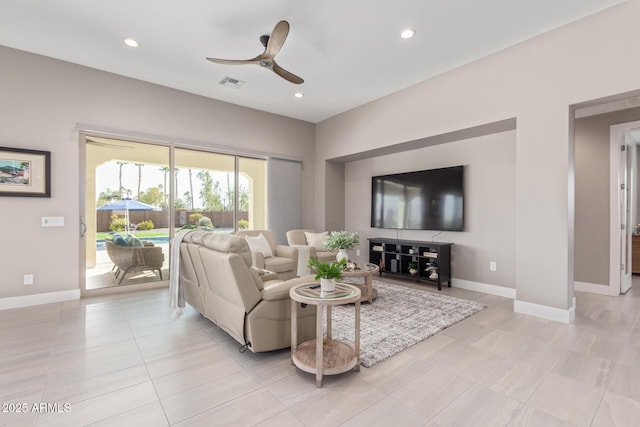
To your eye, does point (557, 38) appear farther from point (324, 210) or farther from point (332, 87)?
point (324, 210)

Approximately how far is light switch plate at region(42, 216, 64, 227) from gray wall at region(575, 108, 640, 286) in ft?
23.7

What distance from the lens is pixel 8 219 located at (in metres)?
3.65

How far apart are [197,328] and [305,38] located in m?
3.30

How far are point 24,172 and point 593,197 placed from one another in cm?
762

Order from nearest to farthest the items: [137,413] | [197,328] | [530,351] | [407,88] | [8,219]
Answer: [137,413] < [530,351] < [197,328] < [8,219] < [407,88]

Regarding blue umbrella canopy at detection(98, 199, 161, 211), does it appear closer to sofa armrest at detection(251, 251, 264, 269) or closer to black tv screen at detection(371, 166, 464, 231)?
sofa armrest at detection(251, 251, 264, 269)

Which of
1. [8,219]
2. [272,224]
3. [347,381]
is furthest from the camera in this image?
[272,224]

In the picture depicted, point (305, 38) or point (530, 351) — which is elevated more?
point (305, 38)

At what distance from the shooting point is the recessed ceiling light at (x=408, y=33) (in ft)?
10.6

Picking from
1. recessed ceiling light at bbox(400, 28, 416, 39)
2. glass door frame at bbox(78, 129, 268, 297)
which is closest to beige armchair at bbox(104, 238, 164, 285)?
glass door frame at bbox(78, 129, 268, 297)

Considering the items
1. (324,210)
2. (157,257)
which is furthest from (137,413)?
(324,210)

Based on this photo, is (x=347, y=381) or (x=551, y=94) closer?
(x=347, y=381)

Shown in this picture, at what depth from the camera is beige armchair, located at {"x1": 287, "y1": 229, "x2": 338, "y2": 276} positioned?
16.4 feet

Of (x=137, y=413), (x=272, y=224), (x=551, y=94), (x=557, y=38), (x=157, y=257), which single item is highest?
(x=557, y=38)
